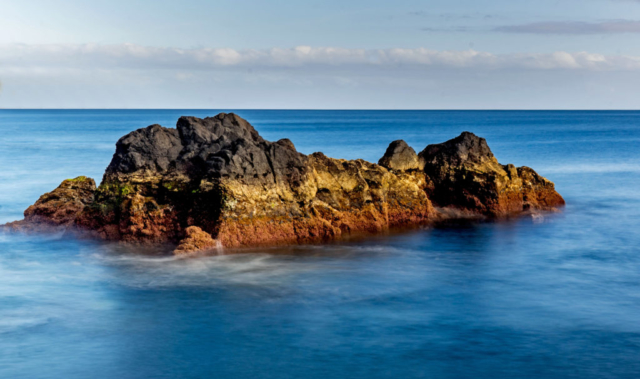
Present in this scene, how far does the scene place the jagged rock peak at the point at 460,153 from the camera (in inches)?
980

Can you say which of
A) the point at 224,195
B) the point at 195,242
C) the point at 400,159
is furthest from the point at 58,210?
the point at 400,159

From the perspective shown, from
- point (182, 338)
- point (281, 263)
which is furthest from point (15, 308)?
point (281, 263)

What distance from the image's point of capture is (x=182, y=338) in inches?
492

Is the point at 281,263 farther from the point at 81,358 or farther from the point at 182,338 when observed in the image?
the point at 81,358

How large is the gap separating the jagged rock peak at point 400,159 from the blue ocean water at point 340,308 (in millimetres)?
3656

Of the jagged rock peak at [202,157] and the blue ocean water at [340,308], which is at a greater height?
the jagged rock peak at [202,157]

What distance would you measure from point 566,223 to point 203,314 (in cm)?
1548

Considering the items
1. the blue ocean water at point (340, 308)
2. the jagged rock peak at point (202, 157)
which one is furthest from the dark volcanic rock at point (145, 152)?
the blue ocean water at point (340, 308)

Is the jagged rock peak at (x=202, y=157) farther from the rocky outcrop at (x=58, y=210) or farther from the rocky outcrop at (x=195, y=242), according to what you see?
the rocky outcrop at (x=58, y=210)

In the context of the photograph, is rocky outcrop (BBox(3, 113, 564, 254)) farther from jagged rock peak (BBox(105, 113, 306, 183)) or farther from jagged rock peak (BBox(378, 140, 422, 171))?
jagged rock peak (BBox(378, 140, 422, 171))

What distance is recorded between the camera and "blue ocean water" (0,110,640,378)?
450 inches

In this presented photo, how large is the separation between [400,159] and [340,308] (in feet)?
38.2

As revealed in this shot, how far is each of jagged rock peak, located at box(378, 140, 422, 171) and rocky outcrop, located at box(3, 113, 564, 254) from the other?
30.4 inches

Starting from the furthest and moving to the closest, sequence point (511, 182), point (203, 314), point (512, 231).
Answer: point (511, 182), point (512, 231), point (203, 314)
